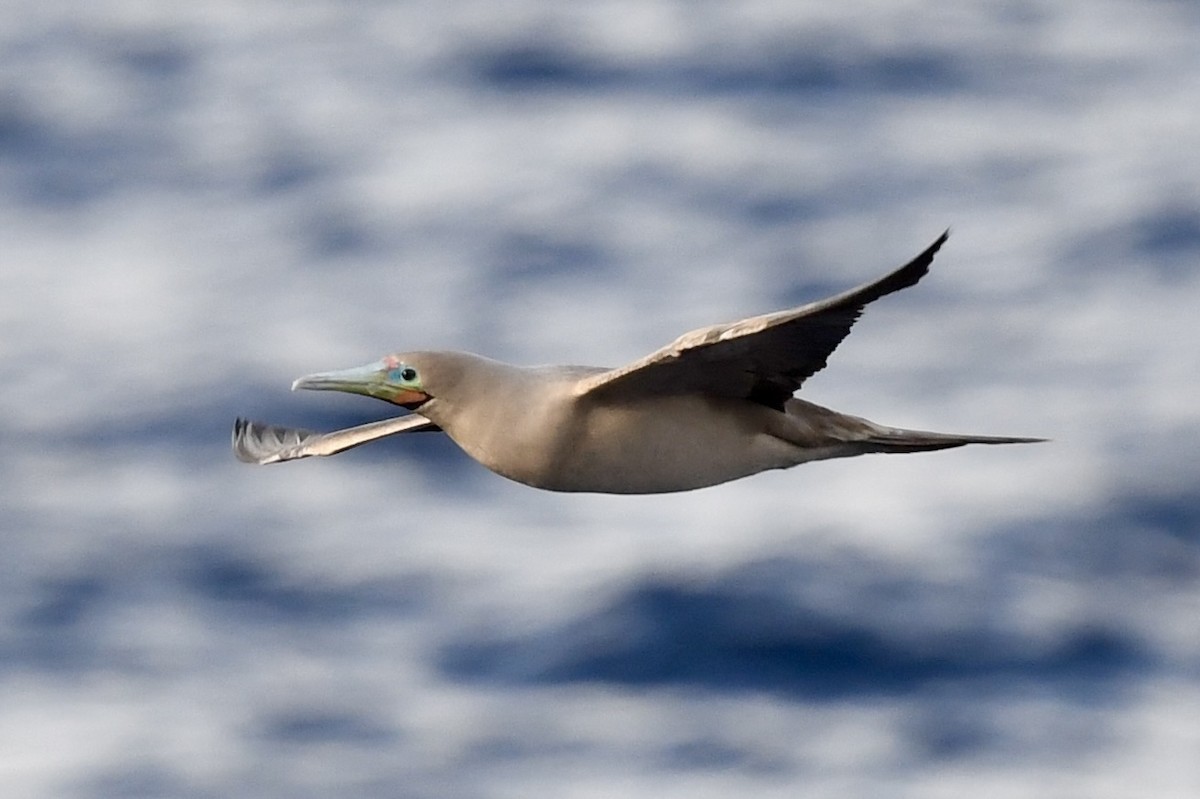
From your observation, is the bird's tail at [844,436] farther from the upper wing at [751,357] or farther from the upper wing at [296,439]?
the upper wing at [296,439]

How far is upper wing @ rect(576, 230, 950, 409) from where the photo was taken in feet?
31.0

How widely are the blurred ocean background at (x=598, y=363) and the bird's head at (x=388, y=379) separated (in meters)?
18.4

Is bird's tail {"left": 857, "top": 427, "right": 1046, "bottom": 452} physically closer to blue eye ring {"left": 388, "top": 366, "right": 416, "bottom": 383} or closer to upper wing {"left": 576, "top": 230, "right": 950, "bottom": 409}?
upper wing {"left": 576, "top": 230, "right": 950, "bottom": 409}

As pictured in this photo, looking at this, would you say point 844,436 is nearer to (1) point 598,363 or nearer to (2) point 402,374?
(2) point 402,374

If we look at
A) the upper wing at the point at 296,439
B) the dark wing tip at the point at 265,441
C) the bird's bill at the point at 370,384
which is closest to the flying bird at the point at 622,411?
the bird's bill at the point at 370,384

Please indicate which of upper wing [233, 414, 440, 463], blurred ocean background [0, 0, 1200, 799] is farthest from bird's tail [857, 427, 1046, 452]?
blurred ocean background [0, 0, 1200, 799]

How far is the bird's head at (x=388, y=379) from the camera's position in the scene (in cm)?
1048

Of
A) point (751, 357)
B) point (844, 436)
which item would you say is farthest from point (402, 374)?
point (844, 436)

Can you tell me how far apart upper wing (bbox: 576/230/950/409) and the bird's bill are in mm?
734

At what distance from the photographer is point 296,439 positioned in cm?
1282

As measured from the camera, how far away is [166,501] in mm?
34469

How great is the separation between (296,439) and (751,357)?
3.36 m

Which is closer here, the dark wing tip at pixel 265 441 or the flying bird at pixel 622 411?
the flying bird at pixel 622 411

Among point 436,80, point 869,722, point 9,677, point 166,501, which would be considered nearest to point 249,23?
point 436,80
